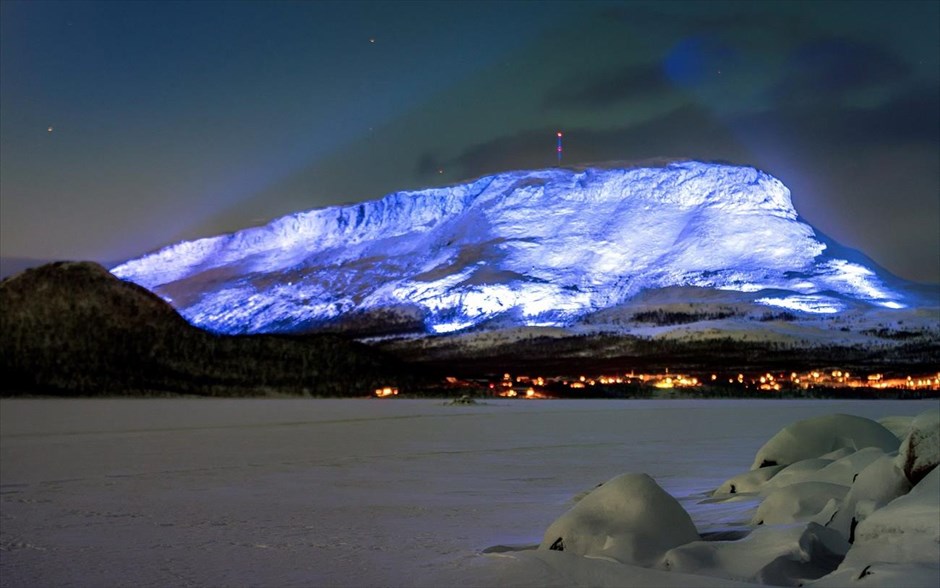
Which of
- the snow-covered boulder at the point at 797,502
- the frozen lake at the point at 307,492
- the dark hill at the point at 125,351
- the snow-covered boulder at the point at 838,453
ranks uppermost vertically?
the dark hill at the point at 125,351

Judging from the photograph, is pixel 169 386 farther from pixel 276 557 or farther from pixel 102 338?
pixel 276 557

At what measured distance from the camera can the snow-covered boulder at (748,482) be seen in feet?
41.1

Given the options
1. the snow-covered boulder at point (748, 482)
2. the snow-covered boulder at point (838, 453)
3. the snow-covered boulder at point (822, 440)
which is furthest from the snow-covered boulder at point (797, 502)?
the snow-covered boulder at point (822, 440)

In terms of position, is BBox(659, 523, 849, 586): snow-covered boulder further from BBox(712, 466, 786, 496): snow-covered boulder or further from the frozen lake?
BBox(712, 466, 786, 496): snow-covered boulder

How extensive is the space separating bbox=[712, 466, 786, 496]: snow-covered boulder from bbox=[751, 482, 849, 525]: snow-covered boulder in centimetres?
255

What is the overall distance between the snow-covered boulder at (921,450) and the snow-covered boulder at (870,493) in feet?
0.30

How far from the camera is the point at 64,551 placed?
30.6 ft

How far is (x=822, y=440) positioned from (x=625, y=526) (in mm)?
6348

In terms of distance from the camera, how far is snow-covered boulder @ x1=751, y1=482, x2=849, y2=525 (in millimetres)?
9531

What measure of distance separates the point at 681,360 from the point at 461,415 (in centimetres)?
11074

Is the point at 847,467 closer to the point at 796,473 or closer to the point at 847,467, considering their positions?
the point at 847,467

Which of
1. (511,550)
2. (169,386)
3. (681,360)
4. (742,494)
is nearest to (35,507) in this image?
(511,550)

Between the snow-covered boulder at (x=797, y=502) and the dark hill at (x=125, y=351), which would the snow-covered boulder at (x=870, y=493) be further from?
the dark hill at (x=125, y=351)

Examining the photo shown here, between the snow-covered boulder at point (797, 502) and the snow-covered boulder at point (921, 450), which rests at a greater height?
the snow-covered boulder at point (921, 450)
